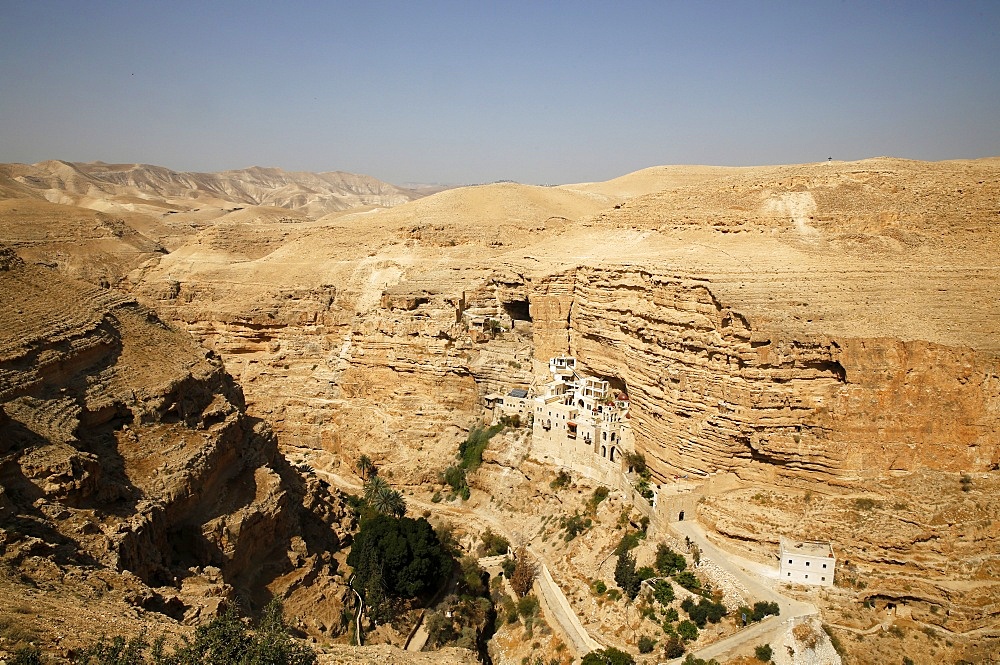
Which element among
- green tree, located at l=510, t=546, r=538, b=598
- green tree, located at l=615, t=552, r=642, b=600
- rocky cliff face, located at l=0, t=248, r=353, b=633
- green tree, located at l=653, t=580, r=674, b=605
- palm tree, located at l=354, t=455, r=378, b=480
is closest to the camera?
rocky cliff face, located at l=0, t=248, r=353, b=633

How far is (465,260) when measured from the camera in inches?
1218

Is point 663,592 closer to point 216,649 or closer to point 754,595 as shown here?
point 754,595

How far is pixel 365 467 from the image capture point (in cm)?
2583

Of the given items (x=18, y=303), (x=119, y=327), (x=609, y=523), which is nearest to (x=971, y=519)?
(x=609, y=523)

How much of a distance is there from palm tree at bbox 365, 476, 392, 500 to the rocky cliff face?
3217 mm

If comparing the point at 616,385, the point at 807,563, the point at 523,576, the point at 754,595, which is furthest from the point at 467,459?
the point at 807,563

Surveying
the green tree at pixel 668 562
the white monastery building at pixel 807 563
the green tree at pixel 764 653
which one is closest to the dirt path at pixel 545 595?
the green tree at pixel 668 562

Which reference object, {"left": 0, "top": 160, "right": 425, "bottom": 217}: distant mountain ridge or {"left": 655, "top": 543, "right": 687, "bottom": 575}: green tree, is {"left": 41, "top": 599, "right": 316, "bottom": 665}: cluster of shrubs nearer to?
{"left": 655, "top": 543, "right": 687, "bottom": 575}: green tree

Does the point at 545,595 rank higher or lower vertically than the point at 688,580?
lower

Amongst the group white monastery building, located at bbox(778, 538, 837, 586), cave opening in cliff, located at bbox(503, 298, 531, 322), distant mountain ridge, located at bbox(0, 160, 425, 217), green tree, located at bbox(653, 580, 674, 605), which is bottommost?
green tree, located at bbox(653, 580, 674, 605)

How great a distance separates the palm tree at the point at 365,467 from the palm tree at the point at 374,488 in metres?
0.80

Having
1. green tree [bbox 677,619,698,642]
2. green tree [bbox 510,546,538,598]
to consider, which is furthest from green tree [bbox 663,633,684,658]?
green tree [bbox 510,546,538,598]

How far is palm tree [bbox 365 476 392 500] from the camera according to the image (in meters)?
22.8

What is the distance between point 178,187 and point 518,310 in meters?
123
